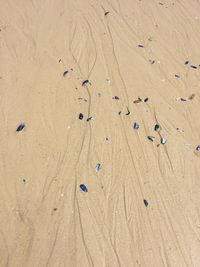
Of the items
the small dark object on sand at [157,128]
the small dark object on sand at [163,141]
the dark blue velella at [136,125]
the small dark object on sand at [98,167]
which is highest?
the dark blue velella at [136,125]

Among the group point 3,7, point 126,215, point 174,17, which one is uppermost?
point 3,7

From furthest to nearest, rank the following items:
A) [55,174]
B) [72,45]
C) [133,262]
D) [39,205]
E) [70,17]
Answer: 1. [70,17]
2. [72,45]
3. [55,174]
4. [39,205]
5. [133,262]

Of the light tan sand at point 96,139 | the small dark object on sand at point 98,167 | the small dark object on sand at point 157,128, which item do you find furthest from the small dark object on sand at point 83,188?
the small dark object on sand at point 157,128

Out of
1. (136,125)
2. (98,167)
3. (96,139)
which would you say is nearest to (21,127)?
(96,139)

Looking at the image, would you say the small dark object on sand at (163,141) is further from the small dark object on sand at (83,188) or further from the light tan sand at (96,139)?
the small dark object on sand at (83,188)

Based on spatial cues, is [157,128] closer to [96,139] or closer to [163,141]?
→ [163,141]

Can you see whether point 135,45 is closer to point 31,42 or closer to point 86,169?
point 31,42

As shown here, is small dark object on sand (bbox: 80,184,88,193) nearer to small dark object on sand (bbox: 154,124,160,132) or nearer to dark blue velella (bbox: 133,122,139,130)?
dark blue velella (bbox: 133,122,139,130)

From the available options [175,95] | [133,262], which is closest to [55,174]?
[133,262]
